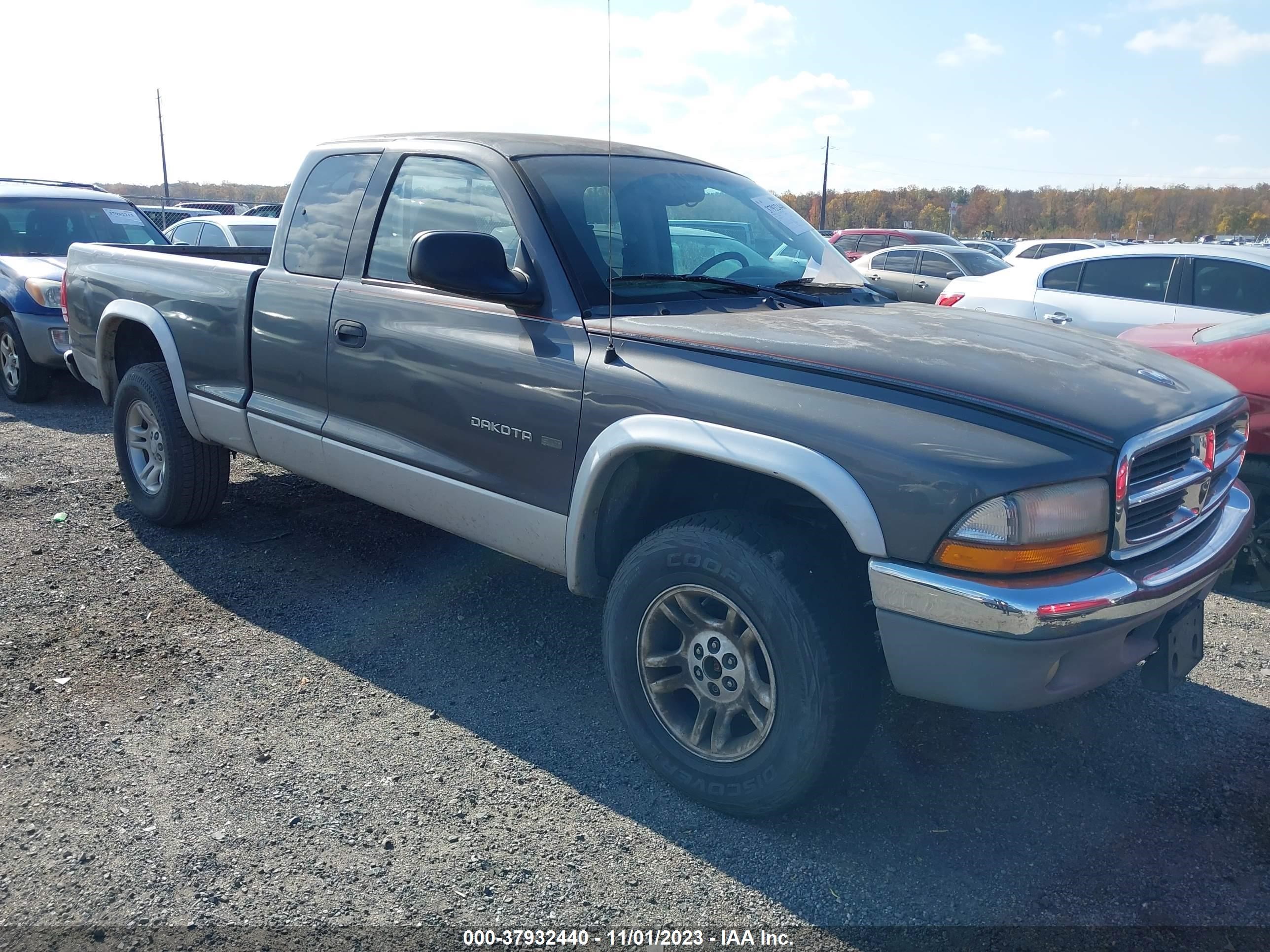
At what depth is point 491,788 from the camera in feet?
9.99

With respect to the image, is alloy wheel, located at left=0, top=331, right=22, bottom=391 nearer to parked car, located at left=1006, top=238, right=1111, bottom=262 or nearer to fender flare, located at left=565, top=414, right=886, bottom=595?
fender flare, located at left=565, top=414, right=886, bottom=595

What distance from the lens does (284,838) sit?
9.13 ft

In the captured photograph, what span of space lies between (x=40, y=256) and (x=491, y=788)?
829 cm

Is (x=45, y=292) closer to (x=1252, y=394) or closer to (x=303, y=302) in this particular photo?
(x=303, y=302)

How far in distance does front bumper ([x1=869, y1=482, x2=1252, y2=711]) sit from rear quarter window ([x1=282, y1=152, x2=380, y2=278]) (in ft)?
8.76

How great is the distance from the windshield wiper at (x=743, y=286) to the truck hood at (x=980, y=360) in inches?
8.3

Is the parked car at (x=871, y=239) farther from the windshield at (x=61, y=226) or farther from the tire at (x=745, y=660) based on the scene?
the tire at (x=745, y=660)

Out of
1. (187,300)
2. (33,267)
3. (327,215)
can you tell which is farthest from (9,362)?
(327,215)

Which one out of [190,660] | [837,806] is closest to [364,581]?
[190,660]

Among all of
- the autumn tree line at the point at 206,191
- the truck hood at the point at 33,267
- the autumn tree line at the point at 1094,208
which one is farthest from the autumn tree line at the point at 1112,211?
the truck hood at the point at 33,267

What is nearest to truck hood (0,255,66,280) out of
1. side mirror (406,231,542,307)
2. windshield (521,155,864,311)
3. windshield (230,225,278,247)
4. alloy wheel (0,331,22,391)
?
alloy wheel (0,331,22,391)

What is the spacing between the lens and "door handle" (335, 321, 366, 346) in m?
3.80

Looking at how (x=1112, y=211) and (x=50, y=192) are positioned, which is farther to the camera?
(x=1112, y=211)

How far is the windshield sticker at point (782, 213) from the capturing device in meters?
4.13
